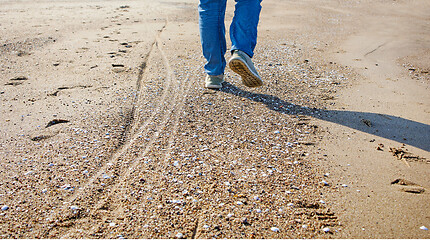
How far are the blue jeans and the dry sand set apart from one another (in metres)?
0.44

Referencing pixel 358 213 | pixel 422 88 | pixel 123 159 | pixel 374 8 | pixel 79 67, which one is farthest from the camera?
pixel 374 8

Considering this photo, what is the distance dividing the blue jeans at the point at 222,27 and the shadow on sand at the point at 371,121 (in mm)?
493

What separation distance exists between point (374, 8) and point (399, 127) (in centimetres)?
626

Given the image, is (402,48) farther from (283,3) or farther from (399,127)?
(283,3)

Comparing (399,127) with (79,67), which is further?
(79,67)

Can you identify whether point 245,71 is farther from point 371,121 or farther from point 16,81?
point 16,81

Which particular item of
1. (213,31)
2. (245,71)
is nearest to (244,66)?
(245,71)

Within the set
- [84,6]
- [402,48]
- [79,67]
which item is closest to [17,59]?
[79,67]

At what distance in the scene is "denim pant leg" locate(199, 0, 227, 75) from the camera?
3182 millimetres

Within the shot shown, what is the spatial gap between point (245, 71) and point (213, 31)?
58 centimetres

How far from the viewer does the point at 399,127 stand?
284 centimetres

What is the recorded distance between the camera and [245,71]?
2980 mm

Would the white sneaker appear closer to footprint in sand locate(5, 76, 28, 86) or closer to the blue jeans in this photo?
the blue jeans

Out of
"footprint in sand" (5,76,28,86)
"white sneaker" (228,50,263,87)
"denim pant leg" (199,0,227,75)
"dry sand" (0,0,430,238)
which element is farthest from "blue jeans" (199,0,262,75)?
"footprint in sand" (5,76,28,86)
